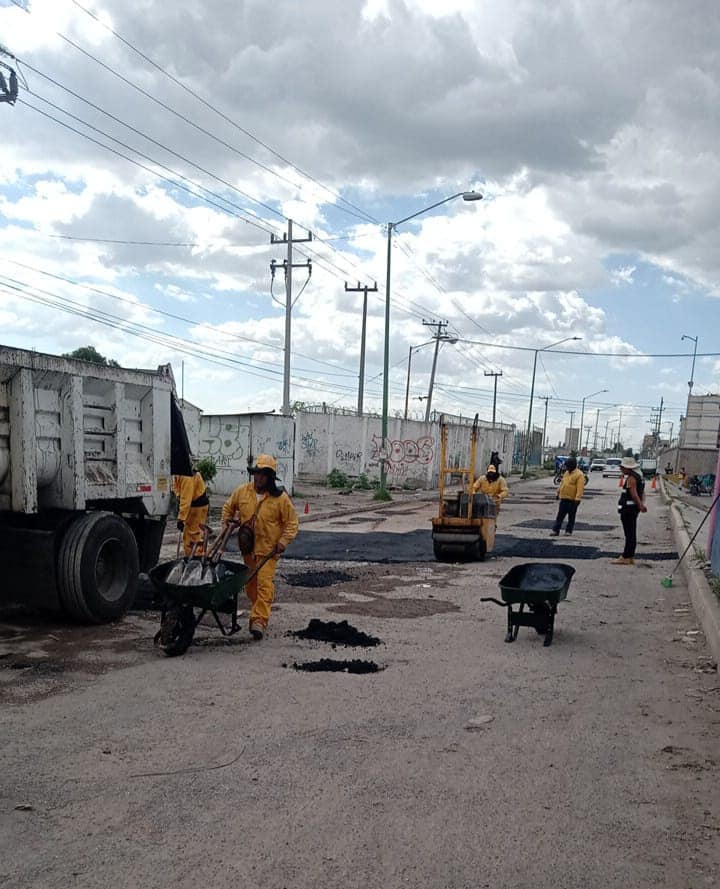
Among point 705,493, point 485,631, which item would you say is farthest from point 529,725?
point 705,493

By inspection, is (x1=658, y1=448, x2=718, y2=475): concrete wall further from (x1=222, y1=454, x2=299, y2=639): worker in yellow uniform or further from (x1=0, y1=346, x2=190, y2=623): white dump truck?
(x1=222, y1=454, x2=299, y2=639): worker in yellow uniform

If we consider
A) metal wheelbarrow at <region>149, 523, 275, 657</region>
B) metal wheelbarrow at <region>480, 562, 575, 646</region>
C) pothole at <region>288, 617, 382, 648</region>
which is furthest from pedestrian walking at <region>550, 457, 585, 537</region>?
metal wheelbarrow at <region>149, 523, 275, 657</region>

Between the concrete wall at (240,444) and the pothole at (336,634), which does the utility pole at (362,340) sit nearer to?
the concrete wall at (240,444)

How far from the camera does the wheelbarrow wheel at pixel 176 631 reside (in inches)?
270

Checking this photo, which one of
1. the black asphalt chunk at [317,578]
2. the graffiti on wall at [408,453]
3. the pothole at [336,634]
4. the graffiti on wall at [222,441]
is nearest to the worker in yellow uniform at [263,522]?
the pothole at [336,634]

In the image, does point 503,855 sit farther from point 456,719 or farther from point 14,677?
point 14,677

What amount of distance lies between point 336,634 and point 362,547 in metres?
7.80

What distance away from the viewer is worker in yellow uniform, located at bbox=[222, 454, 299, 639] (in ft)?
25.3

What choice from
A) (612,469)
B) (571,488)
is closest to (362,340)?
(571,488)

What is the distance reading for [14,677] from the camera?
6.14 m

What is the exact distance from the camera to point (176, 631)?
6.91m

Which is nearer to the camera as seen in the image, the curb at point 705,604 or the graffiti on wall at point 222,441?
the curb at point 705,604

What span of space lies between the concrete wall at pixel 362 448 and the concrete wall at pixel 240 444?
11943 millimetres

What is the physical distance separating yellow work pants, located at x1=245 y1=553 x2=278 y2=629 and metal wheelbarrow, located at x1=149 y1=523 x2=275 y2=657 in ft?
1.71
